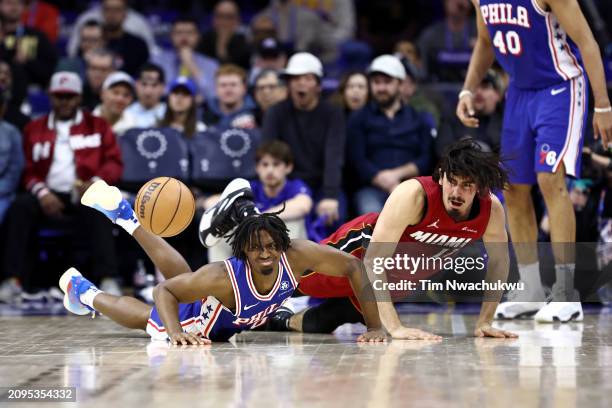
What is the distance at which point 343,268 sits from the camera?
5453 mm

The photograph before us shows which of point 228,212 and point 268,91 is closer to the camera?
point 228,212

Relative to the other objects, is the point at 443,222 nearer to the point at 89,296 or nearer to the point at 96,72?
the point at 89,296

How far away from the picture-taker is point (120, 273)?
29.1ft

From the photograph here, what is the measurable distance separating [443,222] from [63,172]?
3872 mm

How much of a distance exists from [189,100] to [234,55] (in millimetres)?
1688

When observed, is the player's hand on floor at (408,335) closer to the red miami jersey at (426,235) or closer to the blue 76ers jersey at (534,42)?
the red miami jersey at (426,235)

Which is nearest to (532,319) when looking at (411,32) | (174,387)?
(174,387)

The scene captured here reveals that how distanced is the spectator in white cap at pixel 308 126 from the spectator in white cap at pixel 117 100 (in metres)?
1.35

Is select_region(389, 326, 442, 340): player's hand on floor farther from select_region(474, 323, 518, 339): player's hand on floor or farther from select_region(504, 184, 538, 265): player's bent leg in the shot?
select_region(504, 184, 538, 265): player's bent leg

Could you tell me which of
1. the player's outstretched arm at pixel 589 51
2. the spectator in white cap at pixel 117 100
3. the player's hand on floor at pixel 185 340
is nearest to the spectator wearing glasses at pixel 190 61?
the spectator in white cap at pixel 117 100

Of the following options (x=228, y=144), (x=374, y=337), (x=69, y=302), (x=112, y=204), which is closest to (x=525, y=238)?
(x=374, y=337)

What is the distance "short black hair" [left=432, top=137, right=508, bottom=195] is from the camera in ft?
17.1

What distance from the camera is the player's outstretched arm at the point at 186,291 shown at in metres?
5.26

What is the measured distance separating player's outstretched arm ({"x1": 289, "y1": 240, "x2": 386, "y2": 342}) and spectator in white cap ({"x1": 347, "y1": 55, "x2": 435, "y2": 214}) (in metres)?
2.78
